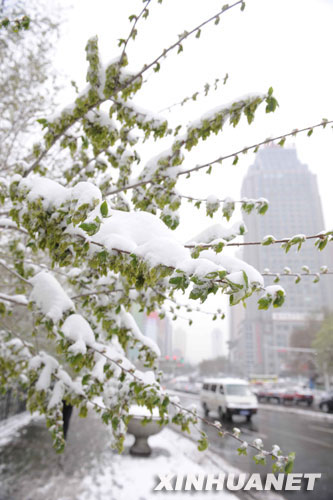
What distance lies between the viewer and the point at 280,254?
4.53 metres

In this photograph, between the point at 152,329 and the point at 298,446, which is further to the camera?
the point at 152,329

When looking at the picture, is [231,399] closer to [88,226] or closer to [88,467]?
[88,467]

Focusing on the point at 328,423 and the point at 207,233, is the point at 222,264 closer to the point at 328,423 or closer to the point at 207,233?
the point at 207,233

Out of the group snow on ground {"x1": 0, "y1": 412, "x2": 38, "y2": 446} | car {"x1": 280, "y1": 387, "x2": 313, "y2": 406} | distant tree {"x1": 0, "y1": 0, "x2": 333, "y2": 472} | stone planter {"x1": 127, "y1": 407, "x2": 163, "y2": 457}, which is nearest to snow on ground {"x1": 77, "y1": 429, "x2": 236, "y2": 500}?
stone planter {"x1": 127, "y1": 407, "x2": 163, "y2": 457}

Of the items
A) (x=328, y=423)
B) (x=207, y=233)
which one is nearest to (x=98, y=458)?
(x=207, y=233)

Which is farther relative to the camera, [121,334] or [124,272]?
[121,334]

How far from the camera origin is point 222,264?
1433 millimetres

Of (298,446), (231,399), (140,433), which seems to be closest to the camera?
(140,433)

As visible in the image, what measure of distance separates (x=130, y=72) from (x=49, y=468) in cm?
582

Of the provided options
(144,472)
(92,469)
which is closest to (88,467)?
(92,469)

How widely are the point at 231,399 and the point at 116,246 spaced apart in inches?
496

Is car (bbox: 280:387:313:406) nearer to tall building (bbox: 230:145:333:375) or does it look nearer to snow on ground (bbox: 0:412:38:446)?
tall building (bbox: 230:145:333:375)

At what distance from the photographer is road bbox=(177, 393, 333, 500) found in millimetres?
5246

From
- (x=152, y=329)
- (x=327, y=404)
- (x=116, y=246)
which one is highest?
(x=152, y=329)
